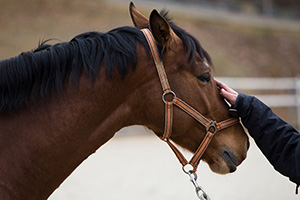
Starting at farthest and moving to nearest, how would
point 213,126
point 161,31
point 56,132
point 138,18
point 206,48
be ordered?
1. point 206,48
2. point 138,18
3. point 213,126
4. point 161,31
5. point 56,132

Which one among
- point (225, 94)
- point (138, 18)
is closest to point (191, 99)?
point (225, 94)

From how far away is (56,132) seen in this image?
1.97 metres

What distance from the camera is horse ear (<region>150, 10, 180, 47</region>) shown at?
6.68 feet

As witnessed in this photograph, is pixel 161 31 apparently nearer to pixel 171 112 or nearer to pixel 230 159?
pixel 171 112

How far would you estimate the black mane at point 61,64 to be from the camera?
6.30 feet

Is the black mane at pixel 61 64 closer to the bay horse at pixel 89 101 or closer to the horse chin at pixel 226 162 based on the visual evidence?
the bay horse at pixel 89 101

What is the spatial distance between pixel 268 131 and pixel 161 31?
991 millimetres

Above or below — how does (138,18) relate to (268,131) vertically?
above

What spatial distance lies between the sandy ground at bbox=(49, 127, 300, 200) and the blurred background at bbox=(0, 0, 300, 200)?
0.02m

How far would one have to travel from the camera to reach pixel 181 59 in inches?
84.9

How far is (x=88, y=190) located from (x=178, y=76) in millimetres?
3661

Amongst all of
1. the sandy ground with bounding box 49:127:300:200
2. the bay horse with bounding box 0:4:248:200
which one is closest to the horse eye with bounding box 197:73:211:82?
the bay horse with bounding box 0:4:248:200

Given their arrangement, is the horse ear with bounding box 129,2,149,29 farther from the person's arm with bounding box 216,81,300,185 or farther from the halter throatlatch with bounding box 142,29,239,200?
the person's arm with bounding box 216,81,300,185

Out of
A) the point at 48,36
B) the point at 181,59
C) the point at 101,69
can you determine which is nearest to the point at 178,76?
the point at 181,59
